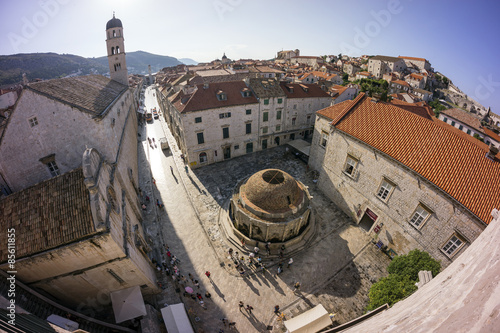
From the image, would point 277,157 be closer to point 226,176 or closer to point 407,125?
point 226,176

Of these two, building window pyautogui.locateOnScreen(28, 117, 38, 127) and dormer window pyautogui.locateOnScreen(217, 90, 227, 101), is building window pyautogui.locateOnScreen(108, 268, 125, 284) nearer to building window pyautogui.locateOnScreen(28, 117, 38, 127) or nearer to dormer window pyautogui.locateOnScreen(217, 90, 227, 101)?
building window pyautogui.locateOnScreen(28, 117, 38, 127)

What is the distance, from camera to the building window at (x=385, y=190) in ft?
59.3

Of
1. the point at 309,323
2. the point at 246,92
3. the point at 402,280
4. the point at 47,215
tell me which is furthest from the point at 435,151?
the point at 47,215

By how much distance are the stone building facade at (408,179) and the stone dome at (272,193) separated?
6.73 meters

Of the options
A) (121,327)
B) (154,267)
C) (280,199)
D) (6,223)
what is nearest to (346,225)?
(280,199)

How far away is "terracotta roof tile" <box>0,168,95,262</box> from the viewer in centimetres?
1147

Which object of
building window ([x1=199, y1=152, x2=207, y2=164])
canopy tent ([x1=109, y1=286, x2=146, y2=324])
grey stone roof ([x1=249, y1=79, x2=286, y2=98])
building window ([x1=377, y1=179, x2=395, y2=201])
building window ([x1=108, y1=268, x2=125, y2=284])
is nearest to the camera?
canopy tent ([x1=109, y1=286, x2=146, y2=324])

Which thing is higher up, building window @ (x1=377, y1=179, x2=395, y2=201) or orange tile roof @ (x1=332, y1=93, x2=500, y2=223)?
orange tile roof @ (x1=332, y1=93, x2=500, y2=223)

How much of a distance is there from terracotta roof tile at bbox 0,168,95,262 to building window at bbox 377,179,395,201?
2245 cm

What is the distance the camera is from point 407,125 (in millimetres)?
18641

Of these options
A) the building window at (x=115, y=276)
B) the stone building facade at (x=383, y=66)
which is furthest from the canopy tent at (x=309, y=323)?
the stone building facade at (x=383, y=66)

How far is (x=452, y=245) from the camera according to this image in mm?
14406

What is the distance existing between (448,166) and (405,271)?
336 inches

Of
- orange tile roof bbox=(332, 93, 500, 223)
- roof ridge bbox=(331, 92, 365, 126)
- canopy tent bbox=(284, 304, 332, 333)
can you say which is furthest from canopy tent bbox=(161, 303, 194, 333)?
roof ridge bbox=(331, 92, 365, 126)
